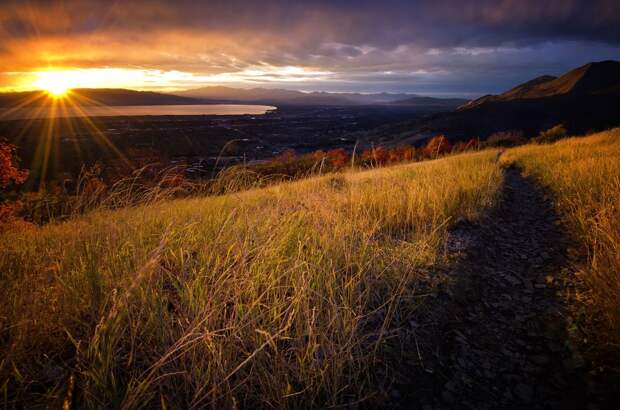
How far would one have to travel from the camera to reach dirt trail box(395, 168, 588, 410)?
1.89 m

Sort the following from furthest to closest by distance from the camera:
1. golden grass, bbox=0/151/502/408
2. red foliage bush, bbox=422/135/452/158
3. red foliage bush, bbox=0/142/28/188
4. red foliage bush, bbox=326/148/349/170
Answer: red foliage bush, bbox=326/148/349/170, red foliage bush, bbox=422/135/452/158, red foliage bush, bbox=0/142/28/188, golden grass, bbox=0/151/502/408

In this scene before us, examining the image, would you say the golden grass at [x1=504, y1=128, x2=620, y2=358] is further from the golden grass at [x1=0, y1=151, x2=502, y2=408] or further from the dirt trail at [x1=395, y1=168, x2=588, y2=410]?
the golden grass at [x1=0, y1=151, x2=502, y2=408]

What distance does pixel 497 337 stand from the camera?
2.44 metres

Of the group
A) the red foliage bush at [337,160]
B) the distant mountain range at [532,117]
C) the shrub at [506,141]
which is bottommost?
the red foliage bush at [337,160]

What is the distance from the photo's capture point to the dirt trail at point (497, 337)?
1.89m

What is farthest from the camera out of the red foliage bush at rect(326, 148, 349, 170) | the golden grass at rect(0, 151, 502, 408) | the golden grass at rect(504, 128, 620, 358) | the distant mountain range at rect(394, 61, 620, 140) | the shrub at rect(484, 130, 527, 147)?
the distant mountain range at rect(394, 61, 620, 140)

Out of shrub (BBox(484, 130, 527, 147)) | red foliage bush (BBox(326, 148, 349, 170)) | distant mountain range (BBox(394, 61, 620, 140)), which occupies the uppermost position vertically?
distant mountain range (BBox(394, 61, 620, 140))

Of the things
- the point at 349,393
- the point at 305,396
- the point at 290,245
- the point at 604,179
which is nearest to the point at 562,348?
the point at 349,393

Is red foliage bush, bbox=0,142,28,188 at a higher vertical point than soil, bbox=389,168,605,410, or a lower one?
higher

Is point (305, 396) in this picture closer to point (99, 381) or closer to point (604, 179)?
point (99, 381)

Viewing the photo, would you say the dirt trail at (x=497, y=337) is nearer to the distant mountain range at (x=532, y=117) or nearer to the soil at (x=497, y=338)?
the soil at (x=497, y=338)

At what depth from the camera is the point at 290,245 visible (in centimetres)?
302

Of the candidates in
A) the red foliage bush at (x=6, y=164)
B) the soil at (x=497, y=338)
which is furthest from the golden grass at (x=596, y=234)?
the red foliage bush at (x=6, y=164)

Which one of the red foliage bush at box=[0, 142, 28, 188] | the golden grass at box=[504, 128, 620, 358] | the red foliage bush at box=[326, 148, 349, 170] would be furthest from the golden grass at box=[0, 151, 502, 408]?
the red foliage bush at box=[0, 142, 28, 188]
